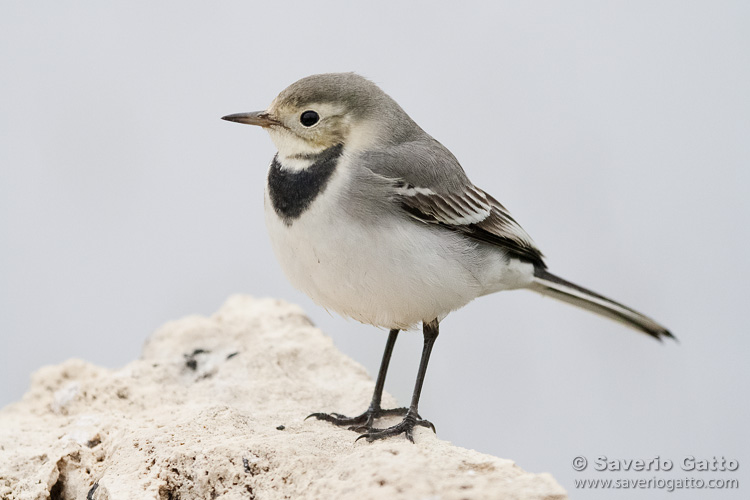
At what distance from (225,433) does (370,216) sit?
142 cm

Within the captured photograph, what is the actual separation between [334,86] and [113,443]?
2.36 metres

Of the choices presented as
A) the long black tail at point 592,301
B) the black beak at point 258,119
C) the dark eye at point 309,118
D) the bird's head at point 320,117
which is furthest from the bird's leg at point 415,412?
the black beak at point 258,119

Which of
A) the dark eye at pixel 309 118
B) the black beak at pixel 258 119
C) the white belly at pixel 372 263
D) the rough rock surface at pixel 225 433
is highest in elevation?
the dark eye at pixel 309 118

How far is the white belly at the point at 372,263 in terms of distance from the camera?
451 centimetres

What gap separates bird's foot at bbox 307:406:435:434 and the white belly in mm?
614

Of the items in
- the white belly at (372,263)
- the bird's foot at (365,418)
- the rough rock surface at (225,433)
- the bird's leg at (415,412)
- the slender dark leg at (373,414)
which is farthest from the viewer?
the slender dark leg at (373,414)

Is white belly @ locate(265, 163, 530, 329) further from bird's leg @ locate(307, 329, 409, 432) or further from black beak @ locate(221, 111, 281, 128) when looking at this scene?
bird's leg @ locate(307, 329, 409, 432)

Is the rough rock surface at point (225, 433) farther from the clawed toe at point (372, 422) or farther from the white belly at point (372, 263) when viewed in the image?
the white belly at point (372, 263)

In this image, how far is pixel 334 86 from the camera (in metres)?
4.84

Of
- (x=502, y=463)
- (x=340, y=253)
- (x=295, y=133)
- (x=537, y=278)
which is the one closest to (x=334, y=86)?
(x=295, y=133)

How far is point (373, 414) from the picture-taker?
17.3 ft

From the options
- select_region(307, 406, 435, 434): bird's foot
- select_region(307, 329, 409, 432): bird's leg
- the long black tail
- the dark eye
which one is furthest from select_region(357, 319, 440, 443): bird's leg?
the dark eye

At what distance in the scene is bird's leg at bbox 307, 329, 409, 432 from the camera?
201 inches

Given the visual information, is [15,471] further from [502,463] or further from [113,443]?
[502,463]
